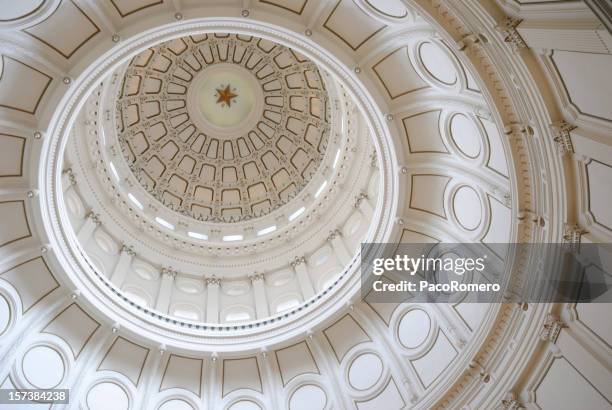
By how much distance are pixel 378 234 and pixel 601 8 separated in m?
13.2

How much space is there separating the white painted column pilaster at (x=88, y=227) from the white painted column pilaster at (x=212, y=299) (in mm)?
6111

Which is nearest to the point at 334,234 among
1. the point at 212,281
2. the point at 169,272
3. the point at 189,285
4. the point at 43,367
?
the point at 212,281

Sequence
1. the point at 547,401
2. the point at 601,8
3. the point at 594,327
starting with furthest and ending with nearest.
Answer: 1. the point at 547,401
2. the point at 594,327
3. the point at 601,8

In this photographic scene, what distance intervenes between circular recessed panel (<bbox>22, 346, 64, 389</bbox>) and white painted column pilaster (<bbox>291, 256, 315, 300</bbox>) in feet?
34.8

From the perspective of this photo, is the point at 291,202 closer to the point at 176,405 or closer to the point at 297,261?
the point at 297,261

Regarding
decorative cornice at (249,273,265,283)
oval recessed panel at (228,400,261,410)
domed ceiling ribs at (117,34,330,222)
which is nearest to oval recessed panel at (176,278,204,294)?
decorative cornice at (249,273,265,283)

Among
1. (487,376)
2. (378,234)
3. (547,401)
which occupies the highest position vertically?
(378,234)

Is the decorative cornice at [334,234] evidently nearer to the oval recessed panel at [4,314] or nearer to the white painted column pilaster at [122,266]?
the white painted column pilaster at [122,266]

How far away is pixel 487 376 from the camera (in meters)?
14.5

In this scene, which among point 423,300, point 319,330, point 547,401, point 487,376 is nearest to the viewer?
point 547,401

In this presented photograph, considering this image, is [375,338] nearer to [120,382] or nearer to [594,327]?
[594,327]

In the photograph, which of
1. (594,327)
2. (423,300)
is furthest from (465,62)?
(423,300)

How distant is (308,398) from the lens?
19.2 meters

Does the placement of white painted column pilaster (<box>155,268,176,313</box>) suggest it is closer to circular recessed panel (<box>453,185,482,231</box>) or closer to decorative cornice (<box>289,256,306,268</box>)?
decorative cornice (<box>289,256,306,268</box>)
